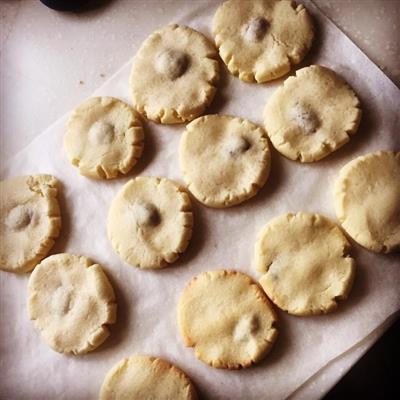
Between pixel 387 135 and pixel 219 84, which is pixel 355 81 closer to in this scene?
pixel 387 135

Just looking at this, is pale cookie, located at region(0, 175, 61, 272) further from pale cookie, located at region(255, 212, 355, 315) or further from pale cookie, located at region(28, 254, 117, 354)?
pale cookie, located at region(255, 212, 355, 315)

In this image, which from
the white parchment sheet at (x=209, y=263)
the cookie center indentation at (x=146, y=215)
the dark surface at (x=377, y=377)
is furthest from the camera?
the dark surface at (x=377, y=377)

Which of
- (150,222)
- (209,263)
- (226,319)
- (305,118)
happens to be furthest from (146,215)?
(305,118)

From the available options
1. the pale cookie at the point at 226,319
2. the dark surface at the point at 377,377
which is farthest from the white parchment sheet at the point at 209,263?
the dark surface at the point at 377,377

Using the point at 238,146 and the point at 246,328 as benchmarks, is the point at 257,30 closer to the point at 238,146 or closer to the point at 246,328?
the point at 238,146

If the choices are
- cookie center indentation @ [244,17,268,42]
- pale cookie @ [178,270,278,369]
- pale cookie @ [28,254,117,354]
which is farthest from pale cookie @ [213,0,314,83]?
pale cookie @ [28,254,117,354]

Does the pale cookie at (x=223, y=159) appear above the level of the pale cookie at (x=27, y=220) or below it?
below

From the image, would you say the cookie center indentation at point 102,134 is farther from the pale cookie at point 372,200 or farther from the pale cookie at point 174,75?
the pale cookie at point 372,200
